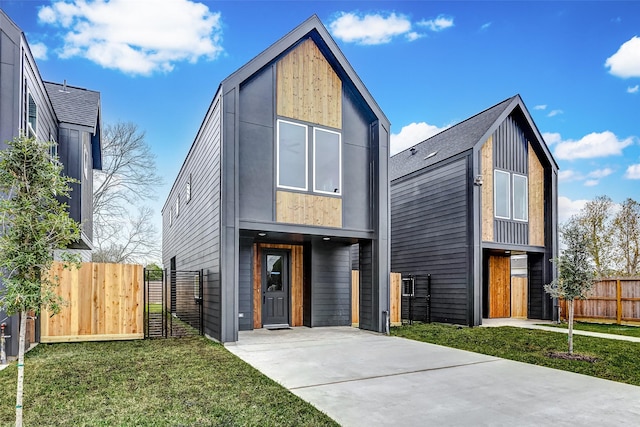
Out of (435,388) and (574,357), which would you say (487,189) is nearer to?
(574,357)

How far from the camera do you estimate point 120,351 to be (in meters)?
7.35

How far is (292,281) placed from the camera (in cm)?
1117

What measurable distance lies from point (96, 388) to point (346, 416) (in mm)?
3050

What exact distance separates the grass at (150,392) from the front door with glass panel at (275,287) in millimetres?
3660

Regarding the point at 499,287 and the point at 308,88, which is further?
the point at 499,287

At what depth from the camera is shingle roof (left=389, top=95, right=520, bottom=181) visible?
1274cm

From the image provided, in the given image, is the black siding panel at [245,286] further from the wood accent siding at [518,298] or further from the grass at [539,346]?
the wood accent siding at [518,298]

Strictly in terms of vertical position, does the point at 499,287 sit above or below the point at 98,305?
below

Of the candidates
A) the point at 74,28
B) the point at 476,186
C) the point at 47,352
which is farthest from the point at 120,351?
the point at 74,28

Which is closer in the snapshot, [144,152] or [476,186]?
[476,186]

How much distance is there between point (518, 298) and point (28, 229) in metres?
15.6

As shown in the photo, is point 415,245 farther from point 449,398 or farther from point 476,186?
point 449,398

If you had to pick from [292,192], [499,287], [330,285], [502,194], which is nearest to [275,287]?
[330,285]

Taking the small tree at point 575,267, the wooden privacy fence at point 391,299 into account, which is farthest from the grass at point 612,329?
the wooden privacy fence at point 391,299
